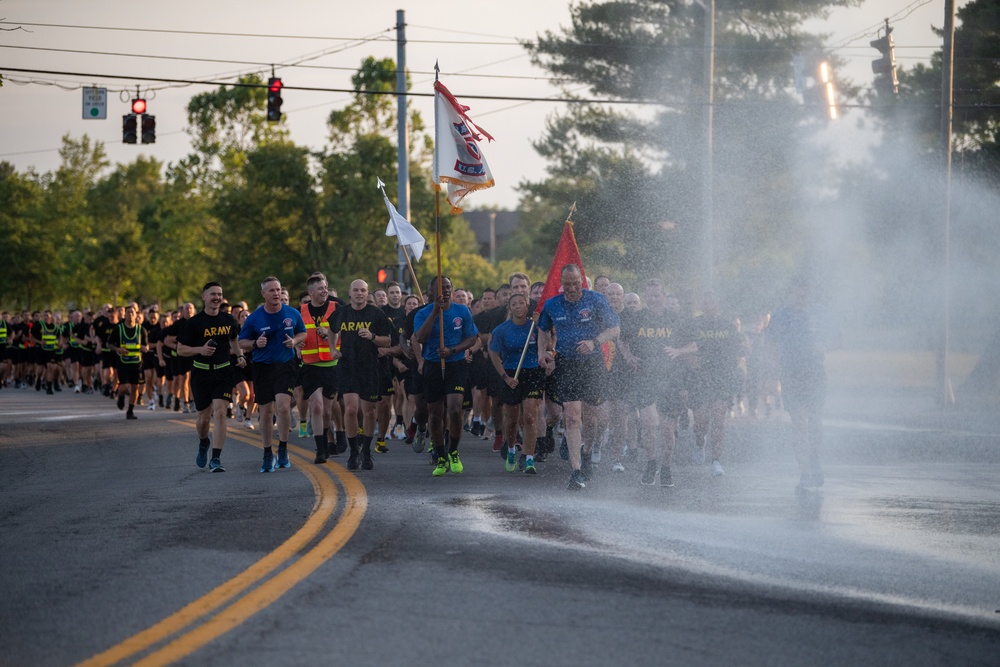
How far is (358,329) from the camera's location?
14047 millimetres

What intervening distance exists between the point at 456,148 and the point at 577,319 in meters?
3.10

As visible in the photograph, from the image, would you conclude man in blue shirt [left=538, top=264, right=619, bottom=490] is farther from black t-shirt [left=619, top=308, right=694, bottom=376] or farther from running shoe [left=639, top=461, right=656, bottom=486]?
black t-shirt [left=619, top=308, right=694, bottom=376]

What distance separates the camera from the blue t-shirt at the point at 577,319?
39.3 ft

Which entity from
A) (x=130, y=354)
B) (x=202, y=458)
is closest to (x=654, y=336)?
(x=202, y=458)

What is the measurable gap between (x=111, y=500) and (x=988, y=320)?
35.8 meters

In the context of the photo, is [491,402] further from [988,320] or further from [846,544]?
[988,320]

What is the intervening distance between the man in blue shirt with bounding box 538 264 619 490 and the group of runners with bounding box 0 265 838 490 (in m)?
0.01

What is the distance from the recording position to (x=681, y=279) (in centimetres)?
3662

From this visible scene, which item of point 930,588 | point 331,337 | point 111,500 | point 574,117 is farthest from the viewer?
point 574,117

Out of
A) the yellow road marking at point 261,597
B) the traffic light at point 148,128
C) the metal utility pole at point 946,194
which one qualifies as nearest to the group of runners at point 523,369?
the yellow road marking at point 261,597

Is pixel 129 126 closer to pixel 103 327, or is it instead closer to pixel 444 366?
pixel 103 327

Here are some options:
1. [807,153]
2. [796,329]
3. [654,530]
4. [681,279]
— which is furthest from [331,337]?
[807,153]

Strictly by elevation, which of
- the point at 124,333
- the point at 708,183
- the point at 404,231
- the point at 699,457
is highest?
the point at 708,183

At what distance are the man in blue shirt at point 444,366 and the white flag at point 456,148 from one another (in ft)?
4.60
